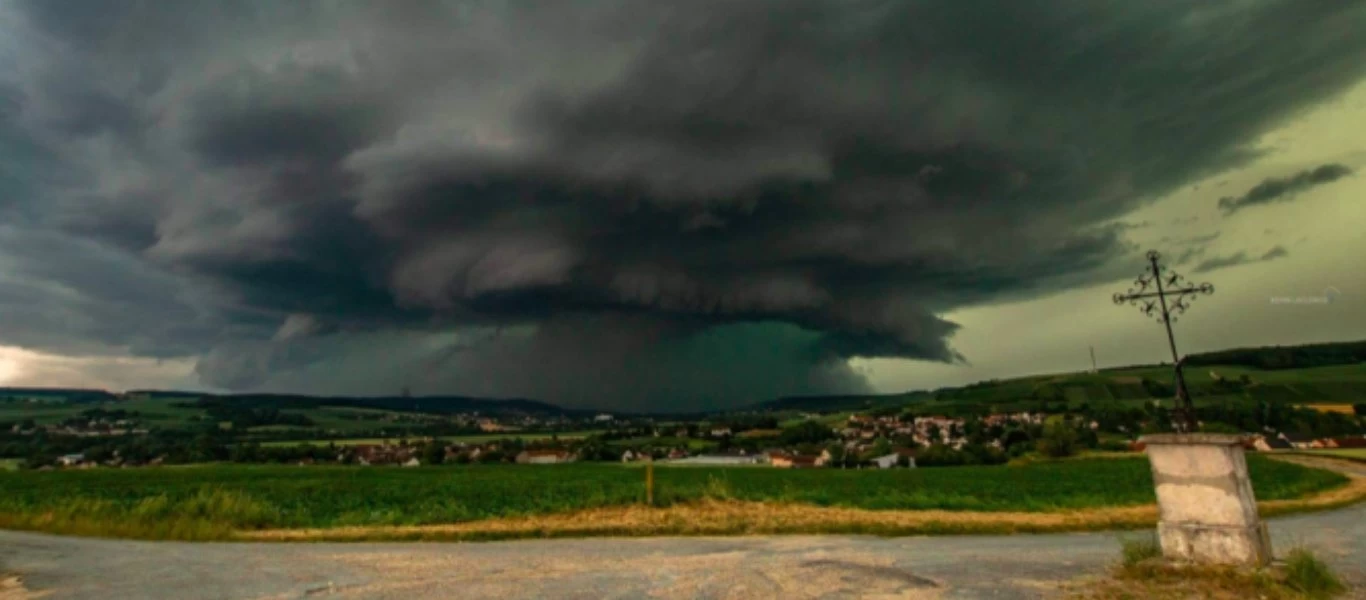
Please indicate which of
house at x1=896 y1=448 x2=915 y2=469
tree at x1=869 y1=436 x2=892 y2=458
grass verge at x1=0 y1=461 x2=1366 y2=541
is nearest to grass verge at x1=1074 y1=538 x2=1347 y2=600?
grass verge at x1=0 y1=461 x2=1366 y2=541

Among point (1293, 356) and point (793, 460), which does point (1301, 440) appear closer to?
point (793, 460)

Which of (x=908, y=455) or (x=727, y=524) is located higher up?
(x=727, y=524)

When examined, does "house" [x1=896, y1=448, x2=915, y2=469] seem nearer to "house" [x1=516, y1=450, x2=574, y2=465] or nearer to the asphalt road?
"house" [x1=516, y1=450, x2=574, y2=465]

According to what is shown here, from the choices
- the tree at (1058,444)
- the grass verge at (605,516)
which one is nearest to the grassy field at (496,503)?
the grass verge at (605,516)

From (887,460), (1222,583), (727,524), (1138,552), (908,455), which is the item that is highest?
(1138,552)

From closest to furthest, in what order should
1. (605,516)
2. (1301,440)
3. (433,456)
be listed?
(605,516) < (1301,440) < (433,456)

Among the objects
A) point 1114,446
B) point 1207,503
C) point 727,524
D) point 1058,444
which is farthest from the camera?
point 1114,446

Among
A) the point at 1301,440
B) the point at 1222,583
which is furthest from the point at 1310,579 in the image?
the point at 1301,440
